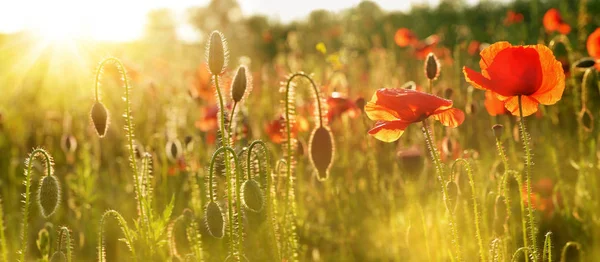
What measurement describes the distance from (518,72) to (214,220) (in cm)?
97

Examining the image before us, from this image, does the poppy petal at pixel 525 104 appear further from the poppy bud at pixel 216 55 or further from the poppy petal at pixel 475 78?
the poppy bud at pixel 216 55

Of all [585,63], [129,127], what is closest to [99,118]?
[129,127]

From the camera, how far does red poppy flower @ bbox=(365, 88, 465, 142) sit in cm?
182

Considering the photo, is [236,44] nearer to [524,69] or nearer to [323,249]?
[323,249]

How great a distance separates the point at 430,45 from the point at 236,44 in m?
11.3

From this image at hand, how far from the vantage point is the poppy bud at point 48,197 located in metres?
2.11

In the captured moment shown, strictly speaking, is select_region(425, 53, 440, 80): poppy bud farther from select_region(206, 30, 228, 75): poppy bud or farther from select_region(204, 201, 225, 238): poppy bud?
select_region(204, 201, 225, 238): poppy bud

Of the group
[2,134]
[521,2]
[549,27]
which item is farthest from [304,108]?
[521,2]

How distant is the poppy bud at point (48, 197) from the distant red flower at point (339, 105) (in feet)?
5.62

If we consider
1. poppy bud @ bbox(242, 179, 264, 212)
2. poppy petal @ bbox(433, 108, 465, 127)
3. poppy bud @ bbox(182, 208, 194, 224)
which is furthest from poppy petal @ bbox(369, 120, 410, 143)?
poppy bud @ bbox(182, 208, 194, 224)

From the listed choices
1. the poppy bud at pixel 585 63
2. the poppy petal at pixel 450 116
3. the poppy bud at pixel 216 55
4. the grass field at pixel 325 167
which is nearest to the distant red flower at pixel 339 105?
the grass field at pixel 325 167

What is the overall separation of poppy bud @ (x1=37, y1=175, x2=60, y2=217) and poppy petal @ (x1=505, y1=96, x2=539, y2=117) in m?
1.51

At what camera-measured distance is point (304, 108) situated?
486cm

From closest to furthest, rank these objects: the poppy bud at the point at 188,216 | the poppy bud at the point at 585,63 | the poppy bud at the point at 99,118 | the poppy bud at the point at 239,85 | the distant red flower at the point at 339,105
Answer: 1. the poppy bud at the point at 239,85
2. the poppy bud at the point at 99,118
3. the poppy bud at the point at 188,216
4. the poppy bud at the point at 585,63
5. the distant red flower at the point at 339,105
